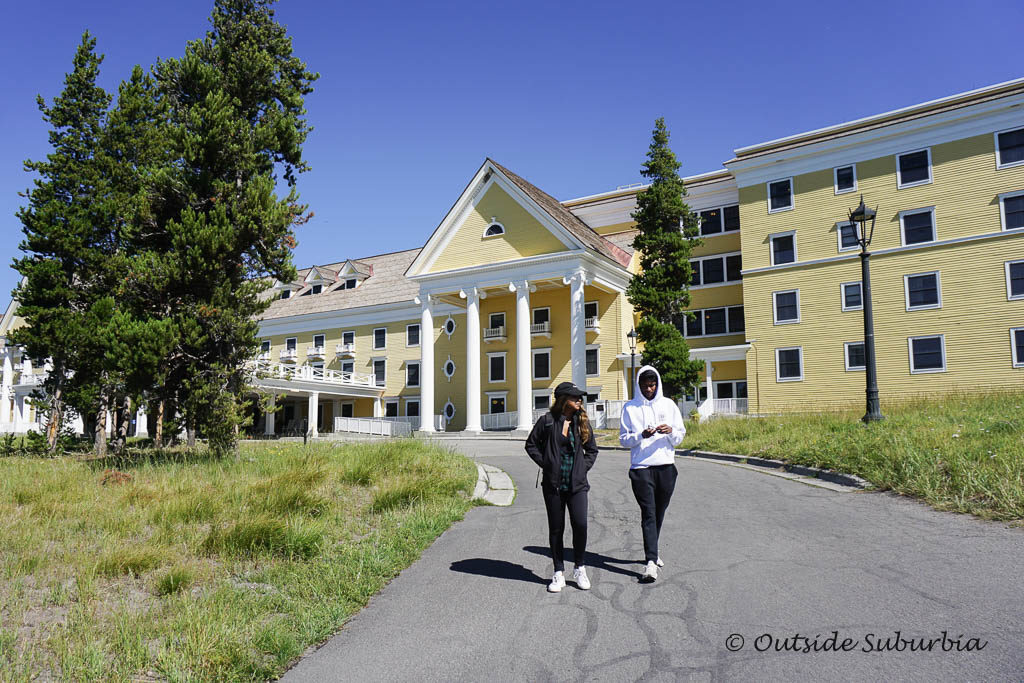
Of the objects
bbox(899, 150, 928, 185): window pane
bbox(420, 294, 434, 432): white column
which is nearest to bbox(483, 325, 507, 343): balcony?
bbox(420, 294, 434, 432): white column

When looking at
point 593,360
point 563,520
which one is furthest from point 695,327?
point 563,520

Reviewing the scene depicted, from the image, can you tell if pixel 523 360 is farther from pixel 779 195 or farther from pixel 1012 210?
pixel 1012 210

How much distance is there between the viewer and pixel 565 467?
617 cm

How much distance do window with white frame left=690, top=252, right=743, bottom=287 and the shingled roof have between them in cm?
452

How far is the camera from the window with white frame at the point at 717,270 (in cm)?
3666

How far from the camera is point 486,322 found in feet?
137

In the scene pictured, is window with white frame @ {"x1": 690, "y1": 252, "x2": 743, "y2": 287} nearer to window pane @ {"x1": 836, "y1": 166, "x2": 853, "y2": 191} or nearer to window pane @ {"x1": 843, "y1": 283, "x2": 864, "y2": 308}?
window pane @ {"x1": 843, "y1": 283, "x2": 864, "y2": 308}

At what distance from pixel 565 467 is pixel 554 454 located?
16 centimetres

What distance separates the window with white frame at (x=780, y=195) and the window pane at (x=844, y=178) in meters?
2.09

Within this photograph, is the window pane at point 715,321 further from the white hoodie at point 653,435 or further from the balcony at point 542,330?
the white hoodie at point 653,435

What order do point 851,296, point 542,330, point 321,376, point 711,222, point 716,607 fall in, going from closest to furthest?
point 716,607
point 851,296
point 711,222
point 542,330
point 321,376

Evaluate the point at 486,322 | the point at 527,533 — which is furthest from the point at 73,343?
the point at 486,322

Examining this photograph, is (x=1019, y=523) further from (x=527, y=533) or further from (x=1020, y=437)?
(x=527, y=533)

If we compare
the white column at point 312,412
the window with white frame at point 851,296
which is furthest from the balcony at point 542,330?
the window with white frame at point 851,296
